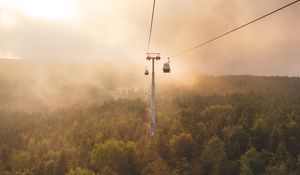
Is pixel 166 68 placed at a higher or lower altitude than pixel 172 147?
higher

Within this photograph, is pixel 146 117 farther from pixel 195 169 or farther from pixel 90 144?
pixel 195 169

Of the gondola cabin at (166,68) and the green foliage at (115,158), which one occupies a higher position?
the gondola cabin at (166,68)

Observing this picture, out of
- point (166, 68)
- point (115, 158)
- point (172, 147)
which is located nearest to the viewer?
point (166, 68)

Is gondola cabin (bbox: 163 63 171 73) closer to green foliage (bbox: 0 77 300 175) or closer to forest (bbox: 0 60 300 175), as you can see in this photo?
forest (bbox: 0 60 300 175)

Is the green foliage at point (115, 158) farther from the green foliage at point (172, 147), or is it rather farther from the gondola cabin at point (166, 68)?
the gondola cabin at point (166, 68)

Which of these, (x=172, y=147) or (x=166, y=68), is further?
(x=172, y=147)

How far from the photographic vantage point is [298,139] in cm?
9206

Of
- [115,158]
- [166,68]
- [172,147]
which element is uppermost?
[166,68]

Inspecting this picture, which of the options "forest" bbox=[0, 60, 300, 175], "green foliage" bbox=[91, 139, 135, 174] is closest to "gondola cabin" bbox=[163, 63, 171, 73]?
"forest" bbox=[0, 60, 300, 175]

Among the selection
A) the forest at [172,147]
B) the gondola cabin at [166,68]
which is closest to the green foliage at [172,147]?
the forest at [172,147]

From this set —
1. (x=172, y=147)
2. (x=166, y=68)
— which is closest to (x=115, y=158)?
(x=172, y=147)

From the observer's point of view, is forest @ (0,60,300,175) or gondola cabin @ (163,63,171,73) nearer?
gondola cabin @ (163,63,171,73)

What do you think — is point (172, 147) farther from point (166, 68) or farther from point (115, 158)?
point (166, 68)

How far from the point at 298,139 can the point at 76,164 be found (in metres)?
54.1
